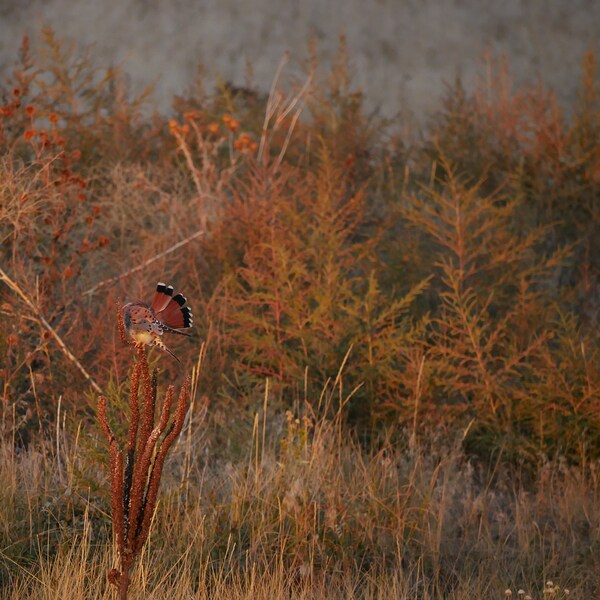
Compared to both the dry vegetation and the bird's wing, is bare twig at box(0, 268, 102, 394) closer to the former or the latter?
the dry vegetation

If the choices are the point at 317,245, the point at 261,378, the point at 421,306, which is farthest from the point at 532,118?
the point at 261,378

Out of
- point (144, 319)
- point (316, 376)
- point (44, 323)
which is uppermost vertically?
point (144, 319)

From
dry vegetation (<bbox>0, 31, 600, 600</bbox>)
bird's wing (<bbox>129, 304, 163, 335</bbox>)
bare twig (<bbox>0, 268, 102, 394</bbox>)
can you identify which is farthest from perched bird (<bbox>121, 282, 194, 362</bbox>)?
bare twig (<bbox>0, 268, 102, 394</bbox>)

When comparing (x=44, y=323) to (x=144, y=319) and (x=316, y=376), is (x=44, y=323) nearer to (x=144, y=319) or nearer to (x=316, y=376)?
(x=316, y=376)

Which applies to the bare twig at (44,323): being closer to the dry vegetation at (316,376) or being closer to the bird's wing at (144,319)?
the dry vegetation at (316,376)

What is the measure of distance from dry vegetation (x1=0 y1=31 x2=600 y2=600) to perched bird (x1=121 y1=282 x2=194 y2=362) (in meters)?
1.06

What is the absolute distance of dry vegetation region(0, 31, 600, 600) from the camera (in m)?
3.74

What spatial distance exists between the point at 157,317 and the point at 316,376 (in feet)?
9.89

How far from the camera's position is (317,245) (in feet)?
18.5

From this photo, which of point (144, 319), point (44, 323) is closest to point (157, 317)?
point (144, 319)

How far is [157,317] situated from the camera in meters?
2.43

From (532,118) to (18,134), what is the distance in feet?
13.1

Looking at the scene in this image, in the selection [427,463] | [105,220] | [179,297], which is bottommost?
[427,463]

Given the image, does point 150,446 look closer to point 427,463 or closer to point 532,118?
point 427,463
